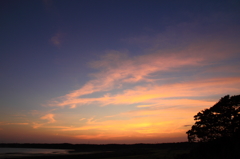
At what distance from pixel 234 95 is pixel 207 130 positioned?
24.2ft

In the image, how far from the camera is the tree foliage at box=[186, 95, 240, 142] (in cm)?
2692

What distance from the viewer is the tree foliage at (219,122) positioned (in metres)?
26.9

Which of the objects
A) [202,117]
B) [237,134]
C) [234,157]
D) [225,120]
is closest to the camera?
[234,157]

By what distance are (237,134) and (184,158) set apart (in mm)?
9012

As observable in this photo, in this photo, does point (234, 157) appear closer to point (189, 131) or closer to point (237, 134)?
point (237, 134)

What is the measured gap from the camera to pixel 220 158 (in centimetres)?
2269

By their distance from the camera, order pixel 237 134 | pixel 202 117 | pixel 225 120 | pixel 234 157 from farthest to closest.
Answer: pixel 202 117 < pixel 225 120 < pixel 237 134 < pixel 234 157

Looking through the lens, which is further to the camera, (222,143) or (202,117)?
(202,117)

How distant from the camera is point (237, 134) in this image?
2588 cm

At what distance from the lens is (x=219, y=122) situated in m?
27.9

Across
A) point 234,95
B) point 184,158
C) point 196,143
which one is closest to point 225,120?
point 234,95

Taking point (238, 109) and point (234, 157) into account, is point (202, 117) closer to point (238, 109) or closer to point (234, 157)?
point (238, 109)

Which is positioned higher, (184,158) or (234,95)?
(234,95)

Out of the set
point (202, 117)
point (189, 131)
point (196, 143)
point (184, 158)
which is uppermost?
point (202, 117)
